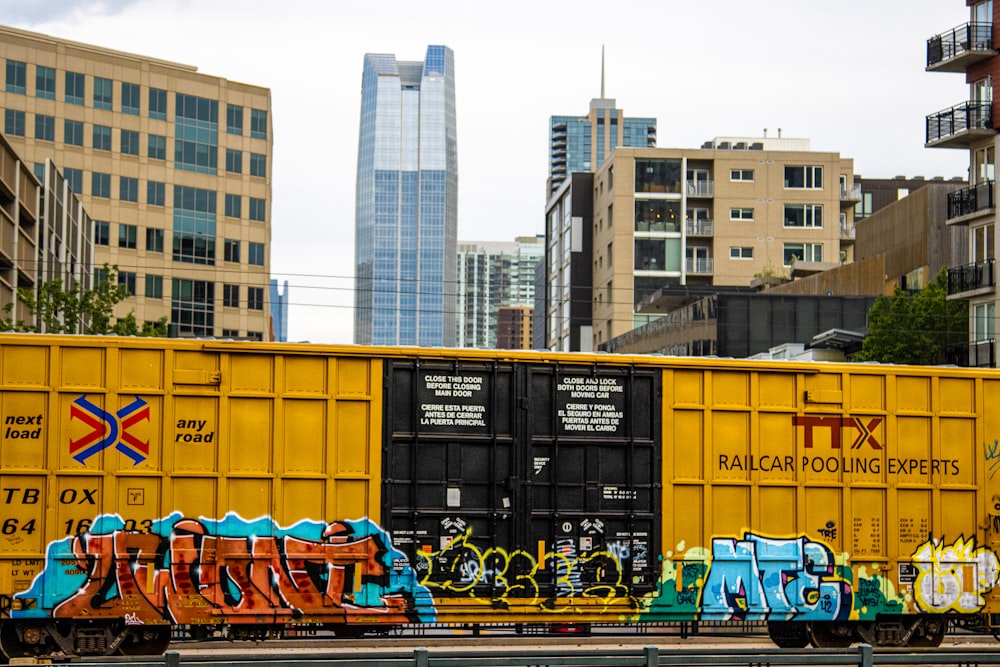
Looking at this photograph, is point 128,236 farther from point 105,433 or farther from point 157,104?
point 105,433

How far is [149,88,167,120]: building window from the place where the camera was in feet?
341

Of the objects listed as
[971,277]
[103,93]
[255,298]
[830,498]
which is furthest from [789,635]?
[103,93]

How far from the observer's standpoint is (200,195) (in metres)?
107

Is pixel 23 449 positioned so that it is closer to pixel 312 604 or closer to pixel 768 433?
pixel 312 604

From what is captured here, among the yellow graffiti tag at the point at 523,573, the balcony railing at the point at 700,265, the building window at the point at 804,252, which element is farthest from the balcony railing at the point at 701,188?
the yellow graffiti tag at the point at 523,573

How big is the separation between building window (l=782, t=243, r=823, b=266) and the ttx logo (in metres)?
102

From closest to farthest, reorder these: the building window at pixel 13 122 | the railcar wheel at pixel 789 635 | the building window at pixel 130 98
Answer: the railcar wheel at pixel 789 635
the building window at pixel 13 122
the building window at pixel 130 98

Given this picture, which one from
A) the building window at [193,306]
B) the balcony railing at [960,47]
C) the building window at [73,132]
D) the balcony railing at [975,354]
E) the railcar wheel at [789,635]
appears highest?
the building window at [73,132]

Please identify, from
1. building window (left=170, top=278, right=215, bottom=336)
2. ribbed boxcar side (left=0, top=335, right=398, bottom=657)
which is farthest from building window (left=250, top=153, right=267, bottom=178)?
ribbed boxcar side (left=0, top=335, right=398, bottom=657)

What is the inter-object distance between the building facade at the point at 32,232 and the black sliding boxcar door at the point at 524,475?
3977cm

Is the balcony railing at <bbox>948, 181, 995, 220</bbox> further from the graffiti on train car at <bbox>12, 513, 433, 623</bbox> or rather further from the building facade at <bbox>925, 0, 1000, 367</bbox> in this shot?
the graffiti on train car at <bbox>12, 513, 433, 623</bbox>

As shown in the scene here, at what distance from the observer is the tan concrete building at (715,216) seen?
382 feet

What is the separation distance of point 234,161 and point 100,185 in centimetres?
1203

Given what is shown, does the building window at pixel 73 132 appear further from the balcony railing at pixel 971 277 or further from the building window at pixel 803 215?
the balcony railing at pixel 971 277
